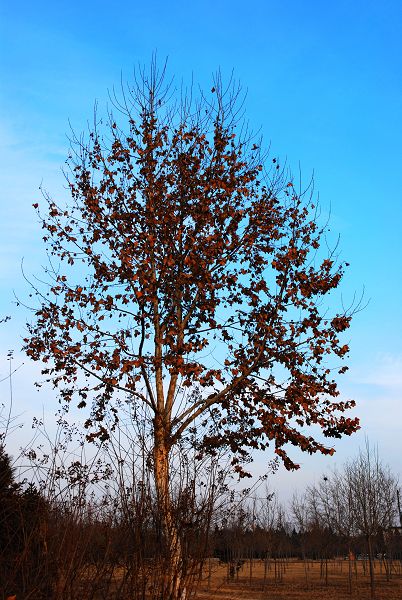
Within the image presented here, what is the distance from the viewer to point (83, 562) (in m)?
4.69

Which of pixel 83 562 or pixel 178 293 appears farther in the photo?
pixel 178 293

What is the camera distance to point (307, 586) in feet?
Result: 95.2

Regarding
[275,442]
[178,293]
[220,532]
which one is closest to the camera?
[220,532]

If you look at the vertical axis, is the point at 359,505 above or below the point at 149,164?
below

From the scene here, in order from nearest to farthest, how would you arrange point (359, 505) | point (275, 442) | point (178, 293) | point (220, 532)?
point (220, 532), point (275, 442), point (178, 293), point (359, 505)

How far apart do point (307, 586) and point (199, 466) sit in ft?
89.2

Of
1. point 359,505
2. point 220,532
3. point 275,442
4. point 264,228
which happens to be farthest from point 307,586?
point 220,532

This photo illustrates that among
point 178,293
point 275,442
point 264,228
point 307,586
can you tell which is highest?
point 264,228

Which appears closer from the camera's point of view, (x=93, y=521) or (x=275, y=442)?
(x=93, y=521)

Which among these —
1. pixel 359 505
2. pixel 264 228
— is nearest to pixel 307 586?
pixel 359 505

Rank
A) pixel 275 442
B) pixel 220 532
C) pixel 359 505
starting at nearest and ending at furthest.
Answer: pixel 220 532
pixel 275 442
pixel 359 505

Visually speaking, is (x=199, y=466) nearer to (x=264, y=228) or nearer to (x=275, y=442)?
(x=275, y=442)

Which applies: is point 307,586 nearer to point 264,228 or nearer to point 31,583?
point 264,228

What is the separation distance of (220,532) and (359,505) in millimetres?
26106
